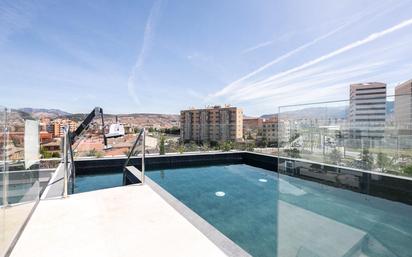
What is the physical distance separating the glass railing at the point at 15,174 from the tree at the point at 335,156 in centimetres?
438

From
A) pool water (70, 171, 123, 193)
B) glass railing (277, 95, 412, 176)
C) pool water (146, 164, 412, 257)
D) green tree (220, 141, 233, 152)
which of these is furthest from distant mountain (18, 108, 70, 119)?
green tree (220, 141, 233, 152)

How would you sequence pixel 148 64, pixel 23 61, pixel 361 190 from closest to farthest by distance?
pixel 361 190
pixel 23 61
pixel 148 64

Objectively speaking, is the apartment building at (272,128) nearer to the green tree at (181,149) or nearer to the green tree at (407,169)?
the green tree at (407,169)

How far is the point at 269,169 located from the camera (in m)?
9.45

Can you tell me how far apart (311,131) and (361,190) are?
107cm

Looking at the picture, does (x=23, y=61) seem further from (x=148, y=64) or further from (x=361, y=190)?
(x=361, y=190)


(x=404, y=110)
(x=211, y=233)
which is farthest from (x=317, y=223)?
(x=404, y=110)

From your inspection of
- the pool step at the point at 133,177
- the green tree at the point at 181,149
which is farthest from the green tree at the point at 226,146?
the pool step at the point at 133,177

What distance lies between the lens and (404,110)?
7.32ft

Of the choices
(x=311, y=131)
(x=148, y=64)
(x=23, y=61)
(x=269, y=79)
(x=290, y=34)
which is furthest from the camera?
(x=148, y=64)

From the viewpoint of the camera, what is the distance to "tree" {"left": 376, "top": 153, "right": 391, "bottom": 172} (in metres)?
3.17

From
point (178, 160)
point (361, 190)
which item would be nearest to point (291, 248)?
point (361, 190)

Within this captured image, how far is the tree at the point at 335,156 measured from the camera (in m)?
3.68

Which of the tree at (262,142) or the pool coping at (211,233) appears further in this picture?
the tree at (262,142)
